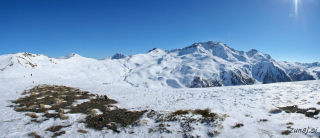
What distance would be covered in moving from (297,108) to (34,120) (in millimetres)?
23118

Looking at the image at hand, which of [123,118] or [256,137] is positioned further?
[123,118]

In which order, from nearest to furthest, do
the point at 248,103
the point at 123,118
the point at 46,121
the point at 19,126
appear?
the point at 19,126 < the point at 46,121 < the point at 123,118 < the point at 248,103

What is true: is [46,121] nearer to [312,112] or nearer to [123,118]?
[123,118]

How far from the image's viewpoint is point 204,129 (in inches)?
438

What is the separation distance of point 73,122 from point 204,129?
394 inches

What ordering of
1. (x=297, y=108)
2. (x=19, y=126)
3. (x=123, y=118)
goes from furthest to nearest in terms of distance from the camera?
(x=297, y=108)
(x=123, y=118)
(x=19, y=126)

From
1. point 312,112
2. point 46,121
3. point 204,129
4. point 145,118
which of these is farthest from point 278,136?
point 46,121

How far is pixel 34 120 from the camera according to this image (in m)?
12.1

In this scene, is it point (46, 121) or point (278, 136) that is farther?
point (46, 121)

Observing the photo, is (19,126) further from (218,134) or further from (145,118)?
(218,134)

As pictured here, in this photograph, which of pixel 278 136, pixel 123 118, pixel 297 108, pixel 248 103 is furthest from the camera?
pixel 248 103

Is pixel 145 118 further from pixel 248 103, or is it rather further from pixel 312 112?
pixel 312 112

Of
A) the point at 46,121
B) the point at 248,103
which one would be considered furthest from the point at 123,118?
the point at 248,103

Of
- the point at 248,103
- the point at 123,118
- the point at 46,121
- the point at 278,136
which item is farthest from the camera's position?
the point at 248,103
